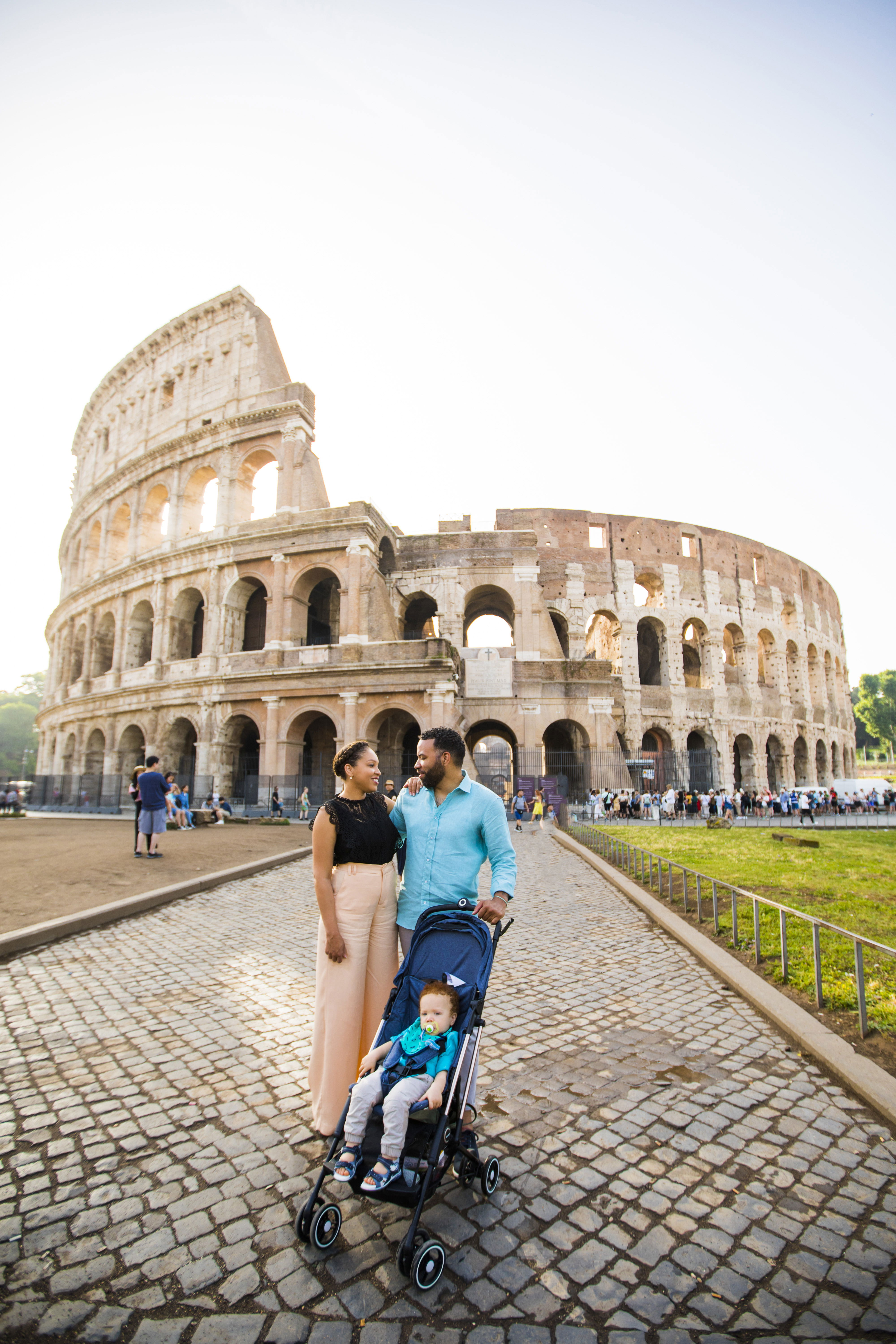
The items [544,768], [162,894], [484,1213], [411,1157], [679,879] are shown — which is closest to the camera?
[411,1157]

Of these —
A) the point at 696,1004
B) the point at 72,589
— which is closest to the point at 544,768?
the point at 696,1004

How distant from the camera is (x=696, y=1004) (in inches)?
174

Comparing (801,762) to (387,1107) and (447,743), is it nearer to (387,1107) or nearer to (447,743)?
(447,743)

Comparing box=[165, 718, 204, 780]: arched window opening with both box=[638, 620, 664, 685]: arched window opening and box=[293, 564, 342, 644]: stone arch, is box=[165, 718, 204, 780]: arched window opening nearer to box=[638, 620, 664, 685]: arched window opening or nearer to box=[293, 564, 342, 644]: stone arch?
box=[293, 564, 342, 644]: stone arch

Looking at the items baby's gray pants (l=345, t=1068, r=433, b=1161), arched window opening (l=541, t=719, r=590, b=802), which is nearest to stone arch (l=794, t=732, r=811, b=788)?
arched window opening (l=541, t=719, r=590, b=802)

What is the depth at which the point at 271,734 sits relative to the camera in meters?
21.6

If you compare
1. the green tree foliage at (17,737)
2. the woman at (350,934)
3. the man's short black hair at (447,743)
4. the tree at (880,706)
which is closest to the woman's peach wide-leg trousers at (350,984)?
the woman at (350,934)

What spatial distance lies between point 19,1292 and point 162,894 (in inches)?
238

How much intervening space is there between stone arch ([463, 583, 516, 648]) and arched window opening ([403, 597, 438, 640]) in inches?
58.9

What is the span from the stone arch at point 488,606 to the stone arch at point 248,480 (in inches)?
366

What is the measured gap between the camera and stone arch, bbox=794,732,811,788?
110ft

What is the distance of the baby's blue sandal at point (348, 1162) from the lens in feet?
6.67

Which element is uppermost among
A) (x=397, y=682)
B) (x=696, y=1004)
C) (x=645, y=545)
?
(x=645, y=545)

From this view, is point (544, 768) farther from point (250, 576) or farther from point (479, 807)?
point (479, 807)
